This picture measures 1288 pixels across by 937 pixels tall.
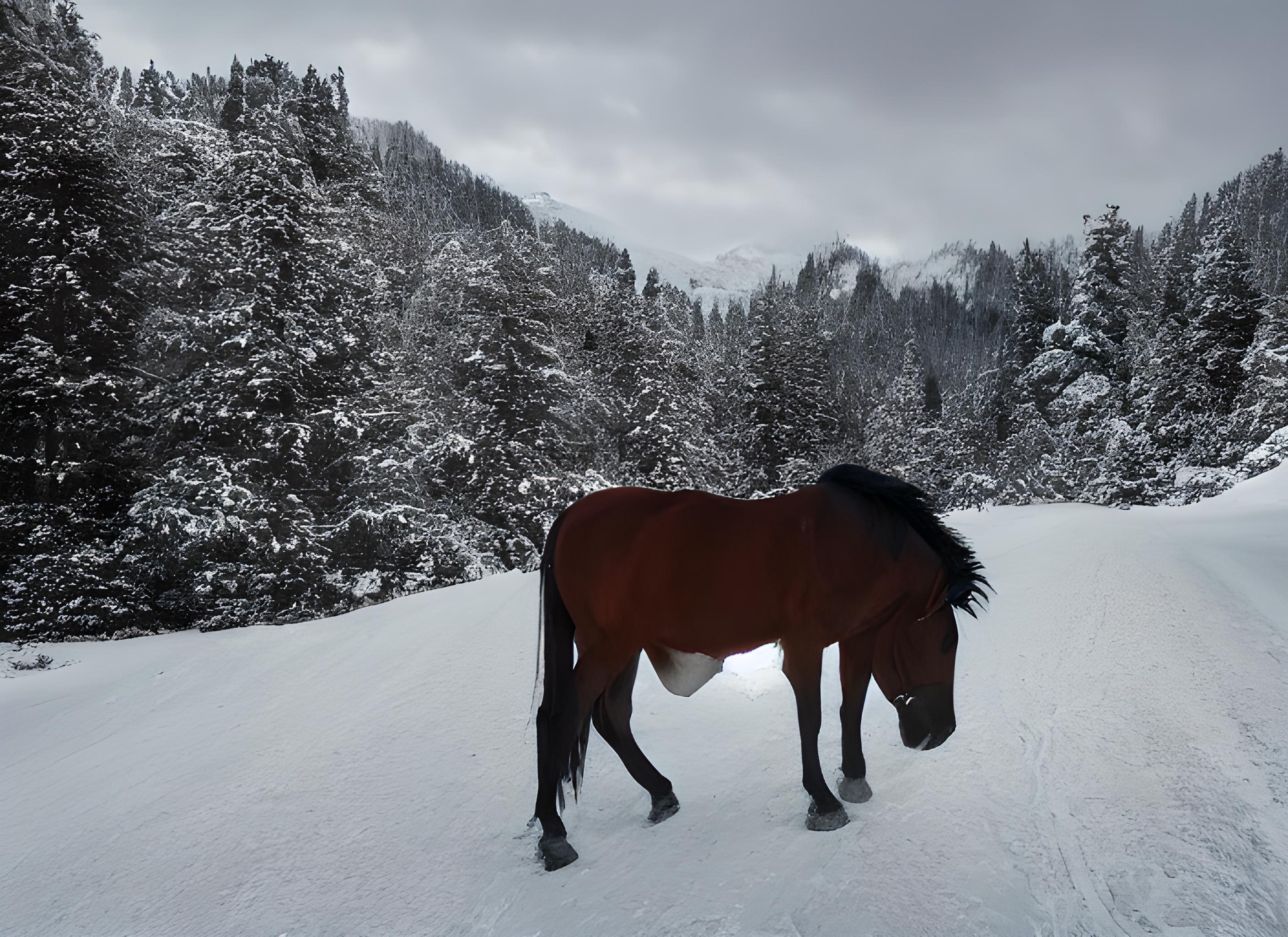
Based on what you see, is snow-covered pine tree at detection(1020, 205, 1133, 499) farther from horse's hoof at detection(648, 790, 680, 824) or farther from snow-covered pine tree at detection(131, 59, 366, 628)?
horse's hoof at detection(648, 790, 680, 824)

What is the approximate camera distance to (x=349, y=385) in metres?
15.2

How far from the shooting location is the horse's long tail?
3.31m

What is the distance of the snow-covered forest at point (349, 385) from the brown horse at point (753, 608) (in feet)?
38.7

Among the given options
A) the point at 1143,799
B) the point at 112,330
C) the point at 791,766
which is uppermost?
the point at 112,330

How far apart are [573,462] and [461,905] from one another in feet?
63.4

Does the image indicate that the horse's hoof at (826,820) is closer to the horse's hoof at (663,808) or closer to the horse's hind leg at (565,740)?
the horse's hoof at (663,808)

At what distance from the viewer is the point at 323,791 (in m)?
3.94

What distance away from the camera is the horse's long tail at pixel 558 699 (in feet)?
10.9

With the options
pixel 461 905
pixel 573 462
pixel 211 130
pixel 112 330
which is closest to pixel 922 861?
pixel 461 905

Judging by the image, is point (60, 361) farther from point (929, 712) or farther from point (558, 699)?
point (929, 712)

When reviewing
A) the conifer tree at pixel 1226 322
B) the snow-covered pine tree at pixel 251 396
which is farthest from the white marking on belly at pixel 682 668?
the conifer tree at pixel 1226 322

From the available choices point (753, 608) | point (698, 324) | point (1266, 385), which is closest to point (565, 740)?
point (753, 608)

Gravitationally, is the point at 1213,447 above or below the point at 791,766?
above

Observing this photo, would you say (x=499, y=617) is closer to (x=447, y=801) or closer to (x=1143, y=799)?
(x=447, y=801)
